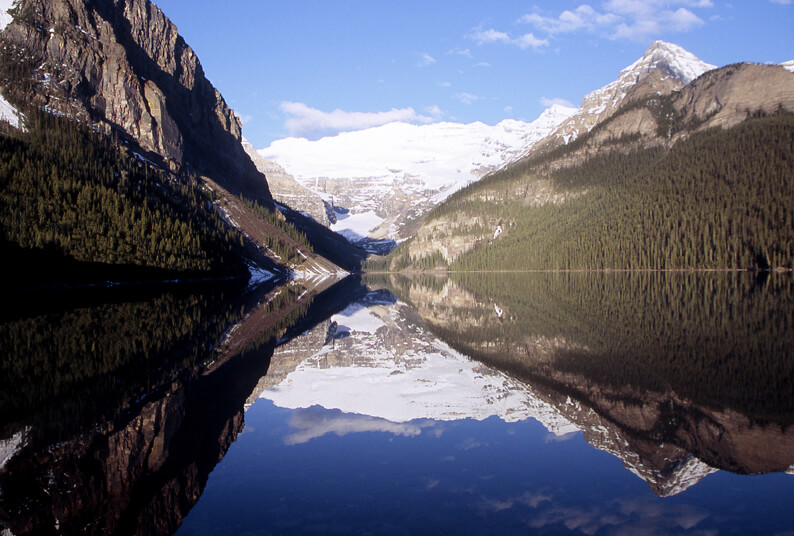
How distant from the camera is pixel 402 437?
1150cm

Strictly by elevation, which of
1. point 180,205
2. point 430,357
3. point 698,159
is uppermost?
point 698,159

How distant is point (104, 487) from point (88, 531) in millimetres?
1298

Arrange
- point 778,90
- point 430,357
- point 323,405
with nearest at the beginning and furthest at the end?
point 323,405 → point 430,357 → point 778,90

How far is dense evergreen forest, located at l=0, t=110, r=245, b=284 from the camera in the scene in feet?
222

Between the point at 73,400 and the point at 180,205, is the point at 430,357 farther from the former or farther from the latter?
the point at 180,205

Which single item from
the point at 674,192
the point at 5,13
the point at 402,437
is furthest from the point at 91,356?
the point at 5,13

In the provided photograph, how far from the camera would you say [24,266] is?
206 feet

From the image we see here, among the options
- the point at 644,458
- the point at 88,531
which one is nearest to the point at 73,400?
the point at 88,531

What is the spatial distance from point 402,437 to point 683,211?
403ft

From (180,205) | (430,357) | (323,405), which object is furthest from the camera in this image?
(180,205)

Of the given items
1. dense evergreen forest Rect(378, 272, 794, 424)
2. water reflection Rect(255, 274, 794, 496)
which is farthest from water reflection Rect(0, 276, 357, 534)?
dense evergreen forest Rect(378, 272, 794, 424)

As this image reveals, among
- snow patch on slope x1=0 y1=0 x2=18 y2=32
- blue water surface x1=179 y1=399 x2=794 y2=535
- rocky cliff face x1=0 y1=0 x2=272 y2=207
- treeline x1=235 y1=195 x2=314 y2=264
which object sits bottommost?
blue water surface x1=179 y1=399 x2=794 y2=535

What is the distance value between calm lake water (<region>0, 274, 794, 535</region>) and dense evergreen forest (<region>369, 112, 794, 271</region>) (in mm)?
92282

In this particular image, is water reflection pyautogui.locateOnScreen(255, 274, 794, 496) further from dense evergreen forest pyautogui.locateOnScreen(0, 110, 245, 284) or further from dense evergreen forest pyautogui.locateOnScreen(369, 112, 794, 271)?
dense evergreen forest pyautogui.locateOnScreen(369, 112, 794, 271)
